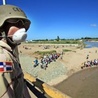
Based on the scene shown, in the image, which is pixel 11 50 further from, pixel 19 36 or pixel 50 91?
pixel 50 91

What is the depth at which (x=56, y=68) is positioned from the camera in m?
39.0

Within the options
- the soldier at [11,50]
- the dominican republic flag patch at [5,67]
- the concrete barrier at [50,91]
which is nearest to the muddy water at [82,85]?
the concrete barrier at [50,91]

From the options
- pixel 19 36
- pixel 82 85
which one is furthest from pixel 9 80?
pixel 82 85

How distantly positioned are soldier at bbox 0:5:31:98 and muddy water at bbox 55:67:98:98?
2366 centimetres

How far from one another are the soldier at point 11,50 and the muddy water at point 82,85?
23.7 m

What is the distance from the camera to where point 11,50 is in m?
1.95

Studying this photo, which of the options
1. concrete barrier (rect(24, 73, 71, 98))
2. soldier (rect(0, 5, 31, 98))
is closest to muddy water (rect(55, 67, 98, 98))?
concrete barrier (rect(24, 73, 71, 98))

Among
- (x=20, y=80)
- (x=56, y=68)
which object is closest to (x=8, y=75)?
(x=20, y=80)

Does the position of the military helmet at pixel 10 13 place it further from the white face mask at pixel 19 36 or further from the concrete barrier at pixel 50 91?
the concrete barrier at pixel 50 91

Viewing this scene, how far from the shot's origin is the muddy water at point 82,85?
2564cm

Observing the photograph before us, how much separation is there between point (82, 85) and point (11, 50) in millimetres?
28460

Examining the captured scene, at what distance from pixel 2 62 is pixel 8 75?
4.3 inches

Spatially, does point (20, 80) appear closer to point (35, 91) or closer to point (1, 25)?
point (1, 25)

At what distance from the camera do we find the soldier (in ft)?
5.52
